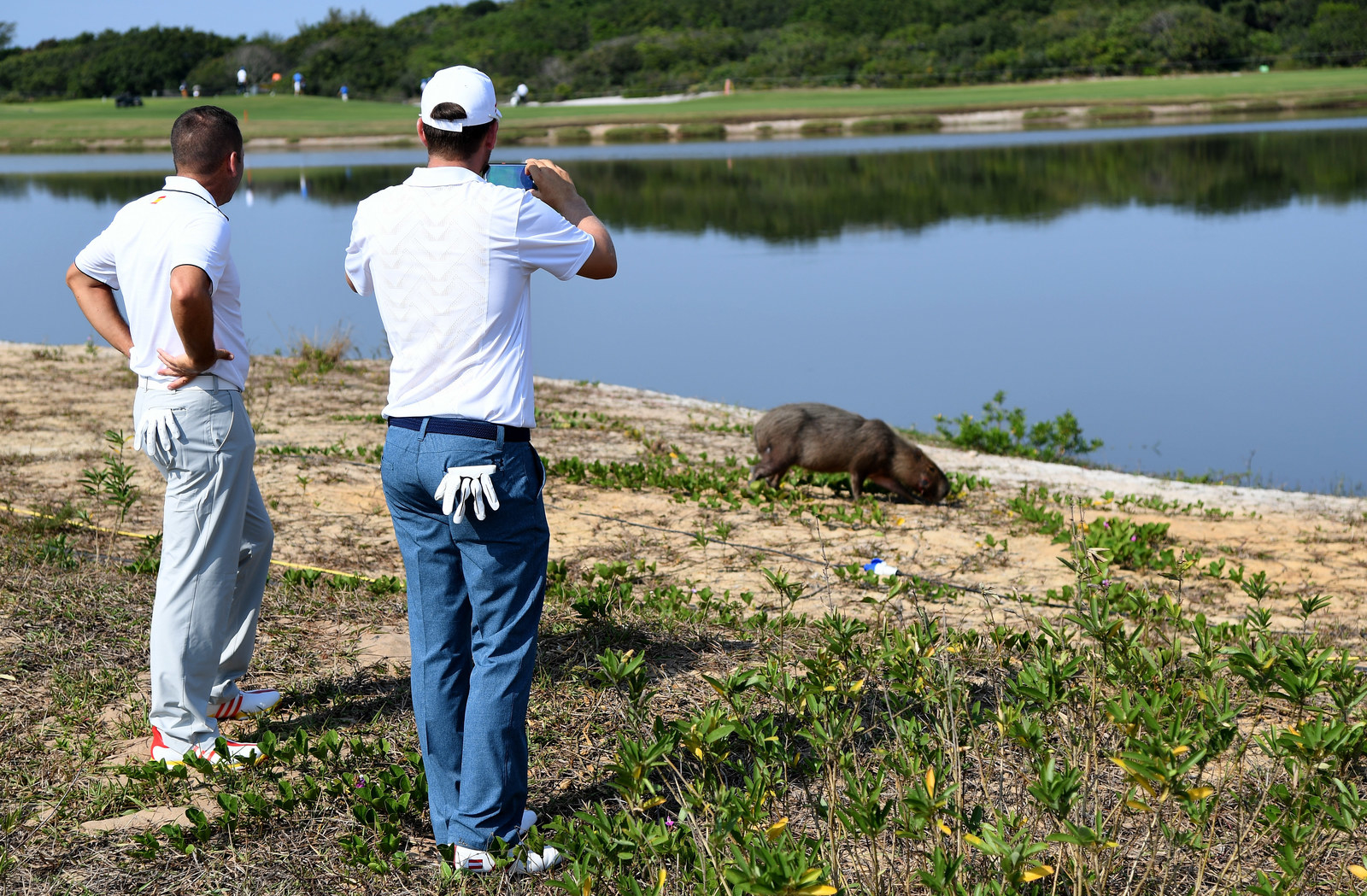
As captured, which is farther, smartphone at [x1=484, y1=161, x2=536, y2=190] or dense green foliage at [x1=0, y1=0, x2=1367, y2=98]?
dense green foliage at [x1=0, y1=0, x2=1367, y2=98]

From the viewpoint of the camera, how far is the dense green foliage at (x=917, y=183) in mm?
27922

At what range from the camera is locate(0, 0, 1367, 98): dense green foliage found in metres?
74.6

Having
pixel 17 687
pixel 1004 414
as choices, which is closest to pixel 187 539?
pixel 17 687

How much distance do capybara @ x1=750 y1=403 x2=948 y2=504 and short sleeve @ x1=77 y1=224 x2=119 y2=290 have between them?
523 centimetres

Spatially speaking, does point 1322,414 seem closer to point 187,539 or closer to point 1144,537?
point 1144,537

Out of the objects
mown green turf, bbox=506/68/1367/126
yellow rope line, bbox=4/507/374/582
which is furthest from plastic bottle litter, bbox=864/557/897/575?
mown green turf, bbox=506/68/1367/126

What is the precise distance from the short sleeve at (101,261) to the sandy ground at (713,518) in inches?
71.2

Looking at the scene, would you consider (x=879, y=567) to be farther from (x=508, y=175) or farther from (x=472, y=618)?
(x=508, y=175)

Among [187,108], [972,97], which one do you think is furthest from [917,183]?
[187,108]

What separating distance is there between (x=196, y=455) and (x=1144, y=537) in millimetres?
5652

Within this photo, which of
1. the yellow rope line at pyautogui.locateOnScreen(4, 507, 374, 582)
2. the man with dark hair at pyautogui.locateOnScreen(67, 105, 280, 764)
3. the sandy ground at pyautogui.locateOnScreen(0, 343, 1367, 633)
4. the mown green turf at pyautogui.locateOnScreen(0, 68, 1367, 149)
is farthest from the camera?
the mown green turf at pyautogui.locateOnScreen(0, 68, 1367, 149)

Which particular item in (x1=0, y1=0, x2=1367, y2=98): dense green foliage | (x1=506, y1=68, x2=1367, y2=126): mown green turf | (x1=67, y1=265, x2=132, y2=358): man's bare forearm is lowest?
(x1=67, y1=265, x2=132, y2=358): man's bare forearm

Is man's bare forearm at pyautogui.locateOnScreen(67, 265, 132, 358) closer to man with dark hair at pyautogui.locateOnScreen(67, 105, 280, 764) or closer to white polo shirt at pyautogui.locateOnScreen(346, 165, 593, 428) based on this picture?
man with dark hair at pyautogui.locateOnScreen(67, 105, 280, 764)

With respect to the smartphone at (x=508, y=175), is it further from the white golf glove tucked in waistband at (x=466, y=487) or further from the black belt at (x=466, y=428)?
the white golf glove tucked in waistband at (x=466, y=487)
